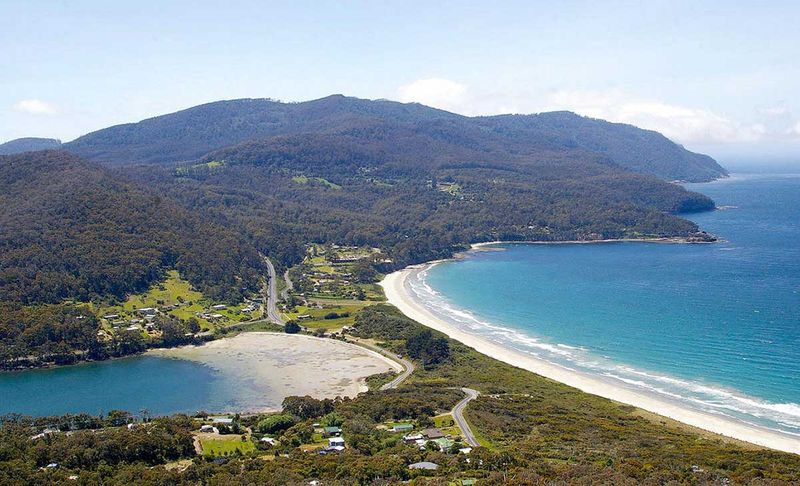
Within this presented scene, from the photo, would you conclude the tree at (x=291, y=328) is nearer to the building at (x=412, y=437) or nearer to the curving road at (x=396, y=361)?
the curving road at (x=396, y=361)

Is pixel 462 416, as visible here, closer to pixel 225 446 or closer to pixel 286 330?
pixel 225 446

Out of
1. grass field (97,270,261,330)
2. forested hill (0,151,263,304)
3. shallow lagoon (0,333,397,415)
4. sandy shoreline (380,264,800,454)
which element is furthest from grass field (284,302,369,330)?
forested hill (0,151,263,304)

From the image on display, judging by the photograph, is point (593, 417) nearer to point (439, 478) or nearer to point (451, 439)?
point (451, 439)

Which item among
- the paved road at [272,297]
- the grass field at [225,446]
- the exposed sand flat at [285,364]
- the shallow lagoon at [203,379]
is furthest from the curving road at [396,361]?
the grass field at [225,446]

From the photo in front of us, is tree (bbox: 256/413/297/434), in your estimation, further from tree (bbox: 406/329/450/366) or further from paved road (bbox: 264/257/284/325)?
paved road (bbox: 264/257/284/325)

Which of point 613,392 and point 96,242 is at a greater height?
point 96,242

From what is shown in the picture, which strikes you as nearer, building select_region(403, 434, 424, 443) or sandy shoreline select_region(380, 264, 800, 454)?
building select_region(403, 434, 424, 443)

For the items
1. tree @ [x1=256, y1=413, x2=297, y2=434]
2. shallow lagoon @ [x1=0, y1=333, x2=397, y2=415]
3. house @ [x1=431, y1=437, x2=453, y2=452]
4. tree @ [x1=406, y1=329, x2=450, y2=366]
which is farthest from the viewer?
tree @ [x1=406, y1=329, x2=450, y2=366]

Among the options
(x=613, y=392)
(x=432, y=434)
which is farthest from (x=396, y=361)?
(x=432, y=434)
